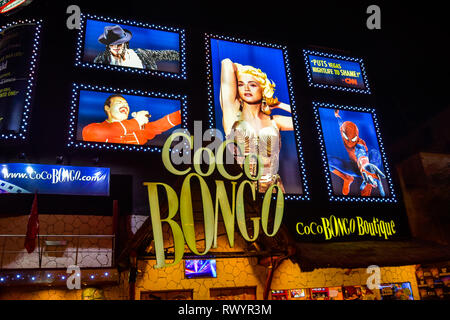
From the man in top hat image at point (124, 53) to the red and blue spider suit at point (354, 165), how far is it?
28.4 ft

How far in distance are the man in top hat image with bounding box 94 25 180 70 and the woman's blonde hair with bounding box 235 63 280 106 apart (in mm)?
3114

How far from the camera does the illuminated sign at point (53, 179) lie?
10.3 meters

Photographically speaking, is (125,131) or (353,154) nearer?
(125,131)

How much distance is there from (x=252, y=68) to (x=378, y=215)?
348 inches

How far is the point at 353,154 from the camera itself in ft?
51.6

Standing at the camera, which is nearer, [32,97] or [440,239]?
[32,97]

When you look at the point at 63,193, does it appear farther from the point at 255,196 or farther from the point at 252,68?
the point at 252,68

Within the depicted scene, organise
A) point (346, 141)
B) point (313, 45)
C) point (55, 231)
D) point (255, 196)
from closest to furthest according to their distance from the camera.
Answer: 1. point (255, 196)
2. point (55, 231)
3. point (346, 141)
4. point (313, 45)

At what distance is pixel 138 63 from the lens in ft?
47.8

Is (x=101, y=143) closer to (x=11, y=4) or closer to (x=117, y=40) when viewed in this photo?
(x=117, y=40)

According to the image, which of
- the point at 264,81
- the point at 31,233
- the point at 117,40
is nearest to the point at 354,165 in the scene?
the point at 264,81

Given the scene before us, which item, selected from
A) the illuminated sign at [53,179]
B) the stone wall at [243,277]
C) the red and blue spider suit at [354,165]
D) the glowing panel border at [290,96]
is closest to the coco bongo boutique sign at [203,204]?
the stone wall at [243,277]

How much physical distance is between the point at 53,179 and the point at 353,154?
1264cm

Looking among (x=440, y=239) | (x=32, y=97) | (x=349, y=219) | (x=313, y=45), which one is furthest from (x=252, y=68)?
(x=440, y=239)
